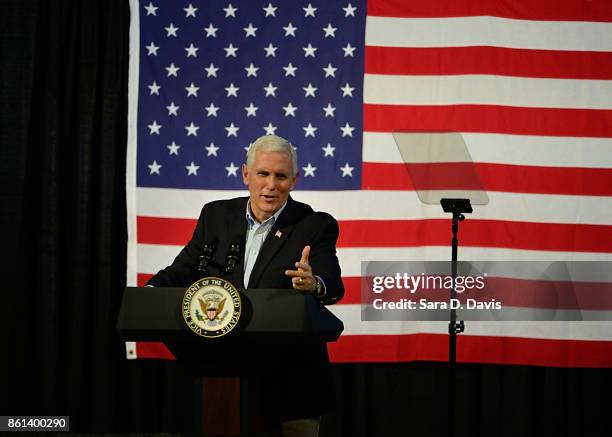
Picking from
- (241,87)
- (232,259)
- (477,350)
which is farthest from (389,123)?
(232,259)

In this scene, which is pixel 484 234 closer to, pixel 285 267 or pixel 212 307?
pixel 285 267

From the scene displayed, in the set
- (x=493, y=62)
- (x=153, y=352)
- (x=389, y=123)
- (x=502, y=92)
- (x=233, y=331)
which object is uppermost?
(x=493, y=62)

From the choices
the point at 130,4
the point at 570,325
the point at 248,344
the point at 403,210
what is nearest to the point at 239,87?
the point at 130,4

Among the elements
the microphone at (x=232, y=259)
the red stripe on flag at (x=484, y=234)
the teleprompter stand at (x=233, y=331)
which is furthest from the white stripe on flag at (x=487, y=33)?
the teleprompter stand at (x=233, y=331)

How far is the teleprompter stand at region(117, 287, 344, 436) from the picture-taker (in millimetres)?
1652

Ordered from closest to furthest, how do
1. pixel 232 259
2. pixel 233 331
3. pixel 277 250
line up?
pixel 233 331 → pixel 232 259 → pixel 277 250

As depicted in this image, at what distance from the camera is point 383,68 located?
3920 millimetres

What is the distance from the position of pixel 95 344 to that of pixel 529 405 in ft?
7.91

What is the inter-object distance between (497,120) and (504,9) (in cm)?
62

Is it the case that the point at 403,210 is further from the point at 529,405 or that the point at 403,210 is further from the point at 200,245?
the point at 200,245

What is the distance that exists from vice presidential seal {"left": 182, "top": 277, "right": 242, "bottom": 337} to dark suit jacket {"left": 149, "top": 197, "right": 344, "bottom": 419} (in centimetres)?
28

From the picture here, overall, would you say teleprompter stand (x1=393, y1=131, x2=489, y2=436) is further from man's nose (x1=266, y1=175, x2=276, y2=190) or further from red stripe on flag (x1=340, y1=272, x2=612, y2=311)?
man's nose (x1=266, y1=175, x2=276, y2=190)

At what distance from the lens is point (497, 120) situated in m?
3.86

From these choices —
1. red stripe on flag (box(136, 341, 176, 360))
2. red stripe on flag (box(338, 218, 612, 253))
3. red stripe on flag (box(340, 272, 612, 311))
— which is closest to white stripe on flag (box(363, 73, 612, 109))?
red stripe on flag (box(338, 218, 612, 253))
